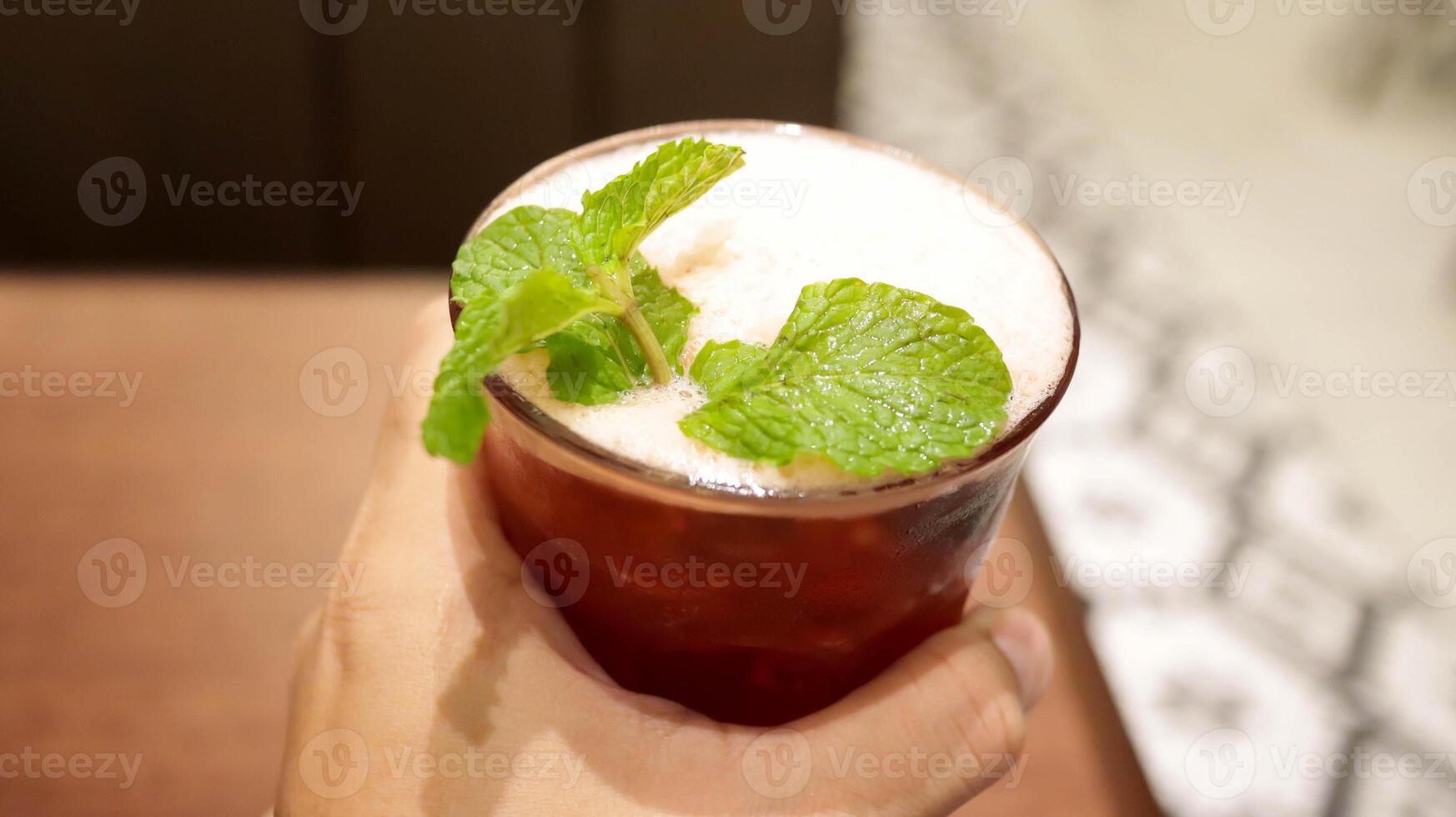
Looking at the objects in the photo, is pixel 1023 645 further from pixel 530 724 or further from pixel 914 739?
pixel 530 724

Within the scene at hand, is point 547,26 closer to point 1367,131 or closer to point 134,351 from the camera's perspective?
point 134,351

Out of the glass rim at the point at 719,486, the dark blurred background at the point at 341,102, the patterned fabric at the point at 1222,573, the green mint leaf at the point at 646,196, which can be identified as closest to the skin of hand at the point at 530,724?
the glass rim at the point at 719,486

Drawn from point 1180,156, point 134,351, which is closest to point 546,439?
point 134,351

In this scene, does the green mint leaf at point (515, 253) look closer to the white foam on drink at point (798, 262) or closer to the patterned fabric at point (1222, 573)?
the white foam on drink at point (798, 262)

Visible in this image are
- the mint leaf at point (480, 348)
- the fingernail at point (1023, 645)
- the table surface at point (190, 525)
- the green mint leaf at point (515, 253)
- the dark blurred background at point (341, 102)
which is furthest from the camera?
the dark blurred background at point (341, 102)

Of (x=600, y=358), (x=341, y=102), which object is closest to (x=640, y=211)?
(x=600, y=358)

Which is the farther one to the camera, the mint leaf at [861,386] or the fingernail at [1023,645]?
the fingernail at [1023,645]
